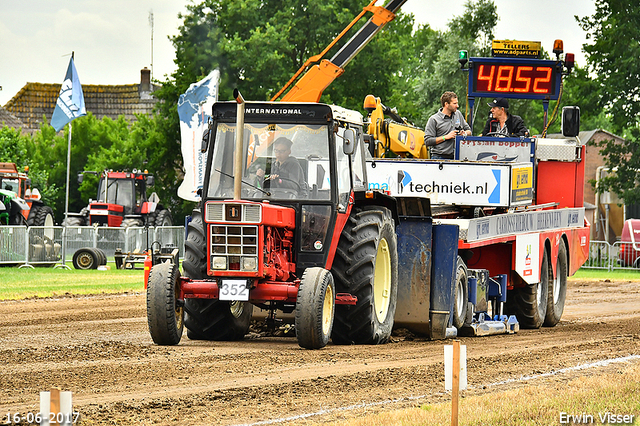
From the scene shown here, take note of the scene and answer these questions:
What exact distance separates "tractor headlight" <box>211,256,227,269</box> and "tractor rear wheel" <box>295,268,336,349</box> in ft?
2.51

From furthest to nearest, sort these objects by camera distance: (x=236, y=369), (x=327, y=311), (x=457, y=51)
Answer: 1. (x=457, y=51)
2. (x=327, y=311)
3. (x=236, y=369)

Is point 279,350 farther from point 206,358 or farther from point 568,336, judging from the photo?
point 568,336

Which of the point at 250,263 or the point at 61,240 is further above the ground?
the point at 250,263

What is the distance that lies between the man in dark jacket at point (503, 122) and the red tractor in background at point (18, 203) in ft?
60.8

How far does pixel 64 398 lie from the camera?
3.95m

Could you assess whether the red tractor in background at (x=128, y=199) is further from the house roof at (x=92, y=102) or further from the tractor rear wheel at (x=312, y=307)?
the tractor rear wheel at (x=312, y=307)

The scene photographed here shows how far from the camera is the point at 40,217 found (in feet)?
107

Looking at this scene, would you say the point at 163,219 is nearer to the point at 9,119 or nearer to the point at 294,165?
the point at 9,119

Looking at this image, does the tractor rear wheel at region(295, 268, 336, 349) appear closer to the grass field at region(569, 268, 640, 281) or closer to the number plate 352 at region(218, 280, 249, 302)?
the number plate 352 at region(218, 280, 249, 302)

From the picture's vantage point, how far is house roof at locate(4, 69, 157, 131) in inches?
2351

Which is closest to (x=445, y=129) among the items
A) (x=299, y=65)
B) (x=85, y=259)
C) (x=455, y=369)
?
(x=455, y=369)

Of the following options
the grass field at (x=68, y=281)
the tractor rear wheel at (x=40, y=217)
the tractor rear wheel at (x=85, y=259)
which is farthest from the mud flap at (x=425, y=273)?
the tractor rear wheel at (x=40, y=217)

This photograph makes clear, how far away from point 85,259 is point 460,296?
1884 cm

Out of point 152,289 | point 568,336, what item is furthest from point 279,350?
point 568,336
